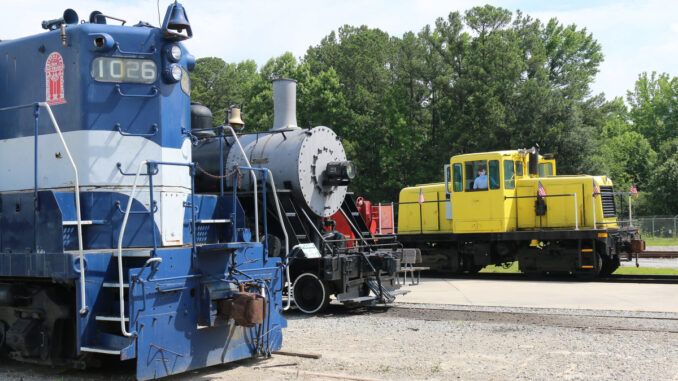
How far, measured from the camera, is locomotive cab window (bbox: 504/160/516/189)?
54.2ft

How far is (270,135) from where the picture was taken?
1149 centimetres

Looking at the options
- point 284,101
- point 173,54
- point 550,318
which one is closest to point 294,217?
point 284,101

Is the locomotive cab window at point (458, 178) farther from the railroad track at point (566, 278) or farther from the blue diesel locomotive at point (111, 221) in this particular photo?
the blue diesel locomotive at point (111, 221)

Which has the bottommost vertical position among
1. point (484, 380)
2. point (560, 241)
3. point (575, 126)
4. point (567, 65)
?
point (484, 380)

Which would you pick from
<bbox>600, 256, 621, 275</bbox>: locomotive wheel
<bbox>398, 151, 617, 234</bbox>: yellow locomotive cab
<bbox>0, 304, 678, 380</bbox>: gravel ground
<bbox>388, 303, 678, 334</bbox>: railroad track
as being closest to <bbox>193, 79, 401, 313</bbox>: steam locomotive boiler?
<bbox>0, 304, 678, 380</bbox>: gravel ground

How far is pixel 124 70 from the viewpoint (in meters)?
6.77

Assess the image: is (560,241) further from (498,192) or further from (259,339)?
(259,339)

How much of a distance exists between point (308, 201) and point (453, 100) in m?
32.9

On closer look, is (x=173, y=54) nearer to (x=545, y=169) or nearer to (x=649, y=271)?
(x=545, y=169)

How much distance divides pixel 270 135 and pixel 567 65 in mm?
40580

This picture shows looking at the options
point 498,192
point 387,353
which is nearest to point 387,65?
point 498,192

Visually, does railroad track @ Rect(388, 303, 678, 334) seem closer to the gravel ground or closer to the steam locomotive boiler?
the gravel ground

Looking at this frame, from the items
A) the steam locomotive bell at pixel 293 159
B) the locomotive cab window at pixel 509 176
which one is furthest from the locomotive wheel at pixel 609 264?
the steam locomotive bell at pixel 293 159

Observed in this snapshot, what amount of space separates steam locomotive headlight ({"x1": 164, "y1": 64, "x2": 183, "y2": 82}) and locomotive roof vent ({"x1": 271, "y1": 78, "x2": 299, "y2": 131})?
4702mm
